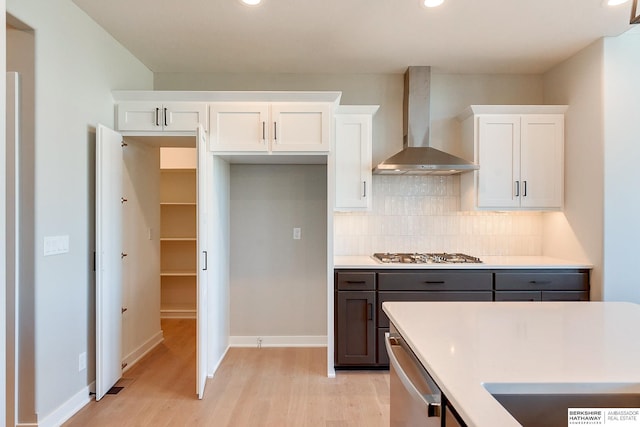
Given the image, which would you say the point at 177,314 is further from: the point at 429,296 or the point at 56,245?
the point at 429,296

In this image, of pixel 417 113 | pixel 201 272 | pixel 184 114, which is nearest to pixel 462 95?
pixel 417 113

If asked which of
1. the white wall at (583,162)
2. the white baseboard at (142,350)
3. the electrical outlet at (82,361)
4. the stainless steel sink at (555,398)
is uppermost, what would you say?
the white wall at (583,162)

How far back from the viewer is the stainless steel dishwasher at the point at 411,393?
1026 mm

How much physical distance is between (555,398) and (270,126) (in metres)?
2.61

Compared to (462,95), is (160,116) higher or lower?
lower

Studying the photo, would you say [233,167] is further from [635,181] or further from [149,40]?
[635,181]

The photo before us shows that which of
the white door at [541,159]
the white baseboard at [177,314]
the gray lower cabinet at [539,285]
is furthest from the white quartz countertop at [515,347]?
the white baseboard at [177,314]

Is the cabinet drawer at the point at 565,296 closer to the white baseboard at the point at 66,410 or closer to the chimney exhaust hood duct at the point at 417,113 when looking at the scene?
the chimney exhaust hood duct at the point at 417,113

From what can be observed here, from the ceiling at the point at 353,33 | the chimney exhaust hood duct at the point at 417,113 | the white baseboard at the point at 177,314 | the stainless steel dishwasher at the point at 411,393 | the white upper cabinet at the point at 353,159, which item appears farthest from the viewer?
the white baseboard at the point at 177,314

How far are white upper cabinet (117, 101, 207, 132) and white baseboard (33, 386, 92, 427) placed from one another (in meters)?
2.01

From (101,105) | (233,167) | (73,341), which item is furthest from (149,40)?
(73,341)

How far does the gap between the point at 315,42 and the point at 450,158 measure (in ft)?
4.95

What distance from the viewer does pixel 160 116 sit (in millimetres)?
3004

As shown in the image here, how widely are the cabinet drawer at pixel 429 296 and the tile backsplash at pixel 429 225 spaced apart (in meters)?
0.71
